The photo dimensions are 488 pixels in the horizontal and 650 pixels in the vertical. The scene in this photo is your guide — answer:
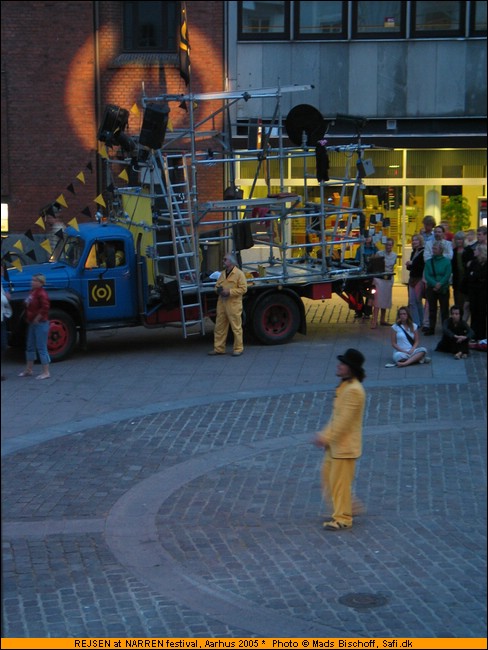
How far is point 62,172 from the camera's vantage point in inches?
877

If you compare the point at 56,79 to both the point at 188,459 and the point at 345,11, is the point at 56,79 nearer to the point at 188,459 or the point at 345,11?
the point at 345,11

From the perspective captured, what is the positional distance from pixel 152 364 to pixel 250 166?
846 cm

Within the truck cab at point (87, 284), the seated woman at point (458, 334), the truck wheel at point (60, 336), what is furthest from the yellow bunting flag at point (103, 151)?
the seated woman at point (458, 334)

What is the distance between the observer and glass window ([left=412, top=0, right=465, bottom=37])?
71.4 feet

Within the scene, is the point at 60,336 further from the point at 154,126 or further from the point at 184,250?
the point at 154,126

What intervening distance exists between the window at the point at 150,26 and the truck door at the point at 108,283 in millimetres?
7151

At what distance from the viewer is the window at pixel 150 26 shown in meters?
20.7

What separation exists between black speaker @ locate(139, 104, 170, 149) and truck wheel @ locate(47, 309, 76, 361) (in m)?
2.94

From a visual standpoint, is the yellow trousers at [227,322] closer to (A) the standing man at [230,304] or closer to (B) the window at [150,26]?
(A) the standing man at [230,304]

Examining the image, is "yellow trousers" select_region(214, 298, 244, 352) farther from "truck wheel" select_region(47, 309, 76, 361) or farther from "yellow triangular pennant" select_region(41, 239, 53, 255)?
"yellow triangular pennant" select_region(41, 239, 53, 255)

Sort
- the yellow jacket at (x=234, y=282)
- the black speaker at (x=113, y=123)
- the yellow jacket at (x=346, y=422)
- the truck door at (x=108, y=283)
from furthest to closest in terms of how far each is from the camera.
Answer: the black speaker at (x=113, y=123)
the truck door at (x=108, y=283)
the yellow jacket at (x=234, y=282)
the yellow jacket at (x=346, y=422)

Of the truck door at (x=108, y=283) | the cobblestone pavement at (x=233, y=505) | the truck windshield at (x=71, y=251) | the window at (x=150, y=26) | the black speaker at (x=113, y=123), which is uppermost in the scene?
the window at (x=150, y=26)

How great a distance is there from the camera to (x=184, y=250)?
15.8 meters

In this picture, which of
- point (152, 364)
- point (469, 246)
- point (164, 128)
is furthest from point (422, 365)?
point (164, 128)
